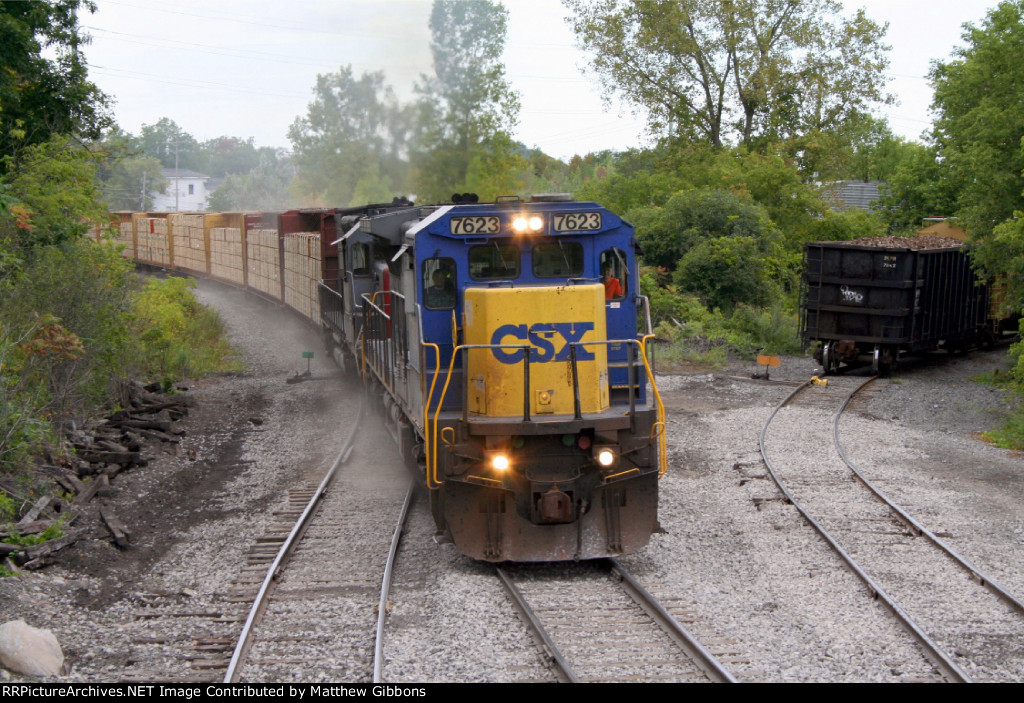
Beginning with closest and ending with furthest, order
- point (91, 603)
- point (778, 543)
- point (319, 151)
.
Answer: point (91, 603)
point (778, 543)
point (319, 151)

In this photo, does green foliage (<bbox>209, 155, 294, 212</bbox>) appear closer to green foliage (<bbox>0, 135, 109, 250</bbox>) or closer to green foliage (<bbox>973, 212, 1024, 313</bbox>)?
green foliage (<bbox>0, 135, 109, 250</bbox>)

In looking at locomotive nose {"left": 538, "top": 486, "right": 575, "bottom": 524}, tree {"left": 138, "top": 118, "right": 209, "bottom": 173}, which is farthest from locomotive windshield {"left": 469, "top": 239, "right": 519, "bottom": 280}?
tree {"left": 138, "top": 118, "right": 209, "bottom": 173}

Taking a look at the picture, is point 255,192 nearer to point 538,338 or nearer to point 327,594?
point 538,338

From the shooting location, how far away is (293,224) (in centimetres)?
2461

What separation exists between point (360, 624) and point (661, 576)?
2727 millimetres

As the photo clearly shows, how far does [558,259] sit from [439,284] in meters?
1.14

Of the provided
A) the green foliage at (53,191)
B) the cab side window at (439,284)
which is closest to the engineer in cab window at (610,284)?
the cab side window at (439,284)

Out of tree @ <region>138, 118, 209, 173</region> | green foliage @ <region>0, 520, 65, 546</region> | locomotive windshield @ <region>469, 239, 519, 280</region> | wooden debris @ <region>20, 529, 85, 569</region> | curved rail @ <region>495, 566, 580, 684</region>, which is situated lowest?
curved rail @ <region>495, 566, 580, 684</region>

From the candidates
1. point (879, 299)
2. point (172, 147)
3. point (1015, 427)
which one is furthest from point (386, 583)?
point (172, 147)

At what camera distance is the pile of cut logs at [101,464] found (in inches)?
336

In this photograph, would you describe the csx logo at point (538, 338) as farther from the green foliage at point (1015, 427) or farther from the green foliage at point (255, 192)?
the green foliage at point (255, 192)

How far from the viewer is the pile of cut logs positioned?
855 cm

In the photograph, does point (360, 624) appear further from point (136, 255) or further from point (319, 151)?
point (319, 151)
